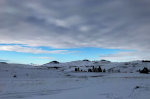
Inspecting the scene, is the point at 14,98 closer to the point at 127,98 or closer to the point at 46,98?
the point at 46,98

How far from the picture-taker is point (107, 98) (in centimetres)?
946

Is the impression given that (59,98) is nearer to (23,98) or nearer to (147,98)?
(23,98)

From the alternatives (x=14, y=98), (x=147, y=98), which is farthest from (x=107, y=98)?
(x=14, y=98)

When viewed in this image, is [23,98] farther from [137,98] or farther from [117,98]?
[137,98]

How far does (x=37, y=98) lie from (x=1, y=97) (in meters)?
2.82

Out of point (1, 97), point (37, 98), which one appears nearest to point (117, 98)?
point (37, 98)

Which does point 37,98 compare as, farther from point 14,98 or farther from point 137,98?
point 137,98

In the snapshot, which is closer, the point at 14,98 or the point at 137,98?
the point at 137,98

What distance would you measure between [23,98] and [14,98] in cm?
69

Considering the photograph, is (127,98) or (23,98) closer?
(127,98)

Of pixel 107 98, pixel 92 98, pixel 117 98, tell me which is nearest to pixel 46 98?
pixel 92 98

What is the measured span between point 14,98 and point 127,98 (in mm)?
7888

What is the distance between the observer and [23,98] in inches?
400

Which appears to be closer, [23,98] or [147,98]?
[147,98]
